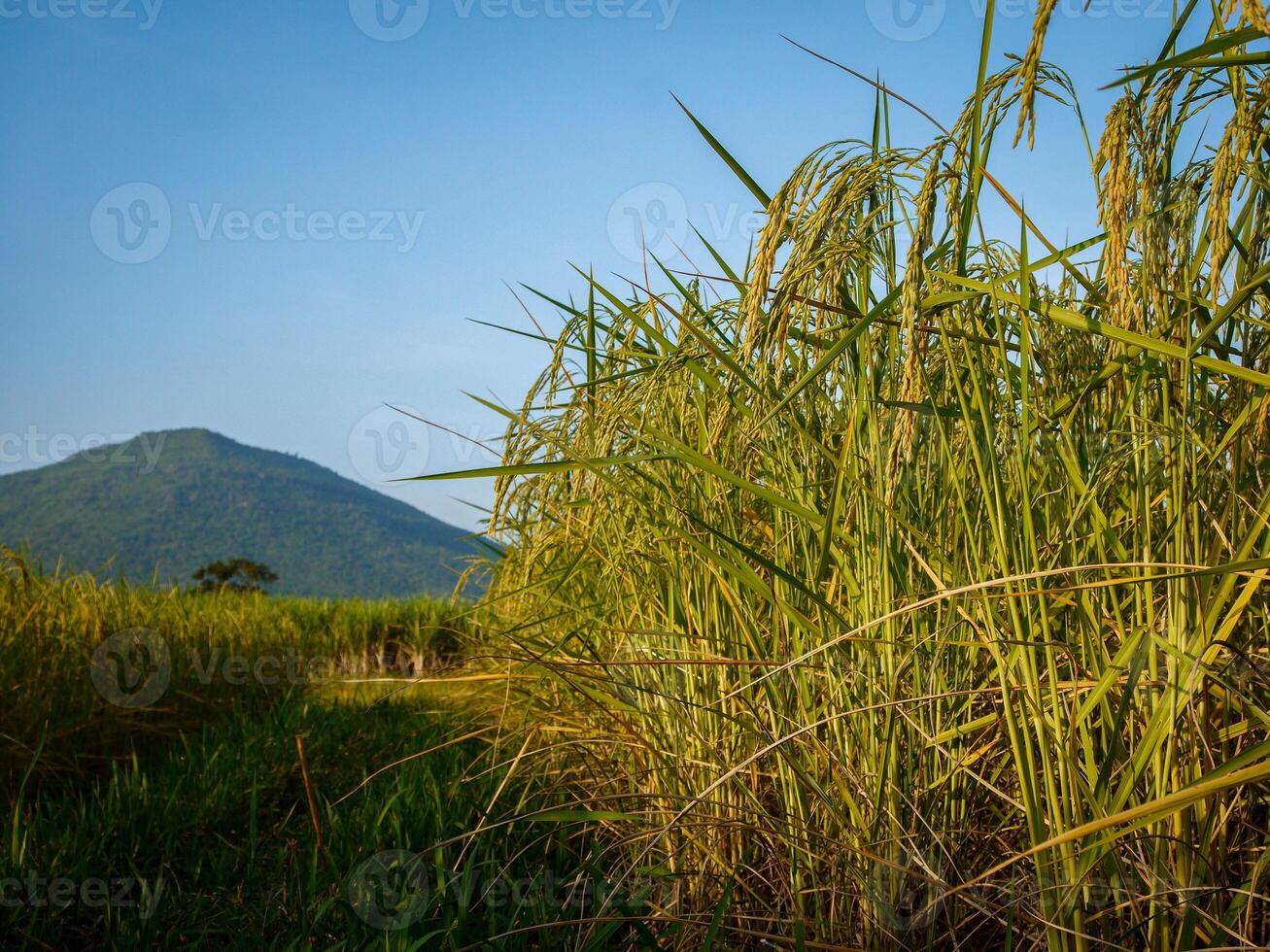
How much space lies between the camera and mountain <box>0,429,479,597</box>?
244 feet

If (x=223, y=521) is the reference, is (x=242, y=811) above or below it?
below

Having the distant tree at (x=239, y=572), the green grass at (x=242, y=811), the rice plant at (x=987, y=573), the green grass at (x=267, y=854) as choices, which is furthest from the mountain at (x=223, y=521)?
the rice plant at (x=987, y=573)

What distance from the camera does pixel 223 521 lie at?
8656 cm

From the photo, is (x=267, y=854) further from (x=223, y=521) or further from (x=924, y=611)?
(x=223, y=521)

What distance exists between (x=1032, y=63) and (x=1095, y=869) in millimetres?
1062

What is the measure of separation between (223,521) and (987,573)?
95806 mm

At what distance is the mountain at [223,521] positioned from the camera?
74500mm

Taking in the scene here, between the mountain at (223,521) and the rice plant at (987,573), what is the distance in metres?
66.2

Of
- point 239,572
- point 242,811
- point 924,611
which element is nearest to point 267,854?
point 242,811

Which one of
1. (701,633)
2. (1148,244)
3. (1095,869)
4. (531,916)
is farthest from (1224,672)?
(531,916)

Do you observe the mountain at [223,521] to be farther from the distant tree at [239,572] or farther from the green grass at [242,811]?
the green grass at [242,811]

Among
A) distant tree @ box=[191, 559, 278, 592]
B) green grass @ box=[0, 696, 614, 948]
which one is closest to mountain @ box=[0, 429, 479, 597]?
distant tree @ box=[191, 559, 278, 592]

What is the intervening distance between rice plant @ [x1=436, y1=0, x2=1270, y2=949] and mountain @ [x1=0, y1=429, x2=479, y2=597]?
66.2 meters

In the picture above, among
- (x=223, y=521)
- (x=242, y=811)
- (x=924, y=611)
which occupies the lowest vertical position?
(x=242, y=811)
